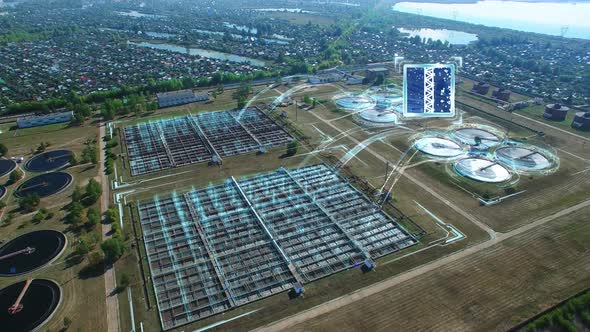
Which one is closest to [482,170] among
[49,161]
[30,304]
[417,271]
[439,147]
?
[439,147]

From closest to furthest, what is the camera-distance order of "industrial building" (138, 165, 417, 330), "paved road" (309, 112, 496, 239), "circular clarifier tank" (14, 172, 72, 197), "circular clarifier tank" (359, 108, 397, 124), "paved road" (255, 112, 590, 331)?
"paved road" (255, 112, 590, 331) < "industrial building" (138, 165, 417, 330) < "paved road" (309, 112, 496, 239) < "circular clarifier tank" (14, 172, 72, 197) < "circular clarifier tank" (359, 108, 397, 124)

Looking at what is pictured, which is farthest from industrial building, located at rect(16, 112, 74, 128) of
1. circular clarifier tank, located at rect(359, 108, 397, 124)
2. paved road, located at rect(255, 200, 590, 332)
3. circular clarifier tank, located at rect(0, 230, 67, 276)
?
paved road, located at rect(255, 200, 590, 332)

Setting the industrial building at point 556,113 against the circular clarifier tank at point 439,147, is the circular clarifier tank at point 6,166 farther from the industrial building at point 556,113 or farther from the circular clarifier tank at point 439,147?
the industrial building at point 556,113

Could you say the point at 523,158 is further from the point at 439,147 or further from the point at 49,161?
the point at 49,161

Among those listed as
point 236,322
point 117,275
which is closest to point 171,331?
point 236,322

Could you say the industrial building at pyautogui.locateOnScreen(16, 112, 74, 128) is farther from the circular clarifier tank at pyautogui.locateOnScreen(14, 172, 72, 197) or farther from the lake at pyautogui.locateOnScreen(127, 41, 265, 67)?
the lake at pyautogui.locateOnScreen(127, 41, 265, 67)

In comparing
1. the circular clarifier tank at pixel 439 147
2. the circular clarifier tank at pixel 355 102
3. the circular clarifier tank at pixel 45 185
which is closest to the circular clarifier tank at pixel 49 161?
the circular clarifier tank at pixel 45 185
